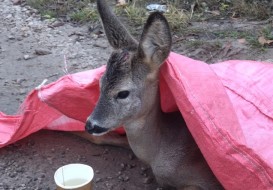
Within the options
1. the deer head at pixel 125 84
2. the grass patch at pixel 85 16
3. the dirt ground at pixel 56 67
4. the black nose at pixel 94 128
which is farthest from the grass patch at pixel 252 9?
the black nose at pixel 94 128

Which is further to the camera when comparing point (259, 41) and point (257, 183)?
point (259, 41)

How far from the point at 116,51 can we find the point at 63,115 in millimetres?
970

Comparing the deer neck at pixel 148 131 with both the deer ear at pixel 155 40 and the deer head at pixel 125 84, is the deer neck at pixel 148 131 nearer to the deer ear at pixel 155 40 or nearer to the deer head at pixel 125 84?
the deer head at pixel 125 84

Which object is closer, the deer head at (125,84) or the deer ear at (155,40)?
the deer ear at (155,40)

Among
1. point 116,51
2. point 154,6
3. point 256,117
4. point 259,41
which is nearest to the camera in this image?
point 116,51

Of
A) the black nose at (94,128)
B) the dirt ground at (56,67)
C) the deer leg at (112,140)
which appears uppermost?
the black nose at (94,128)

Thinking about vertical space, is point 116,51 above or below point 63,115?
above

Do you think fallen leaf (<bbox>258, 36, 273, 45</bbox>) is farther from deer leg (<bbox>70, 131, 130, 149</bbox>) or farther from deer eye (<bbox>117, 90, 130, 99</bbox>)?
deer eye (<bbox>117, 90, 130, 99</bbox>)

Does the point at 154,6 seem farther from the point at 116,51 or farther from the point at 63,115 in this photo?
the point at 116,51

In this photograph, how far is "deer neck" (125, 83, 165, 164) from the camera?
10.0 feet

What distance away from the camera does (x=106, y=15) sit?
10.1ft

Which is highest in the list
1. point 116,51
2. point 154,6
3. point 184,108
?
point 116,51

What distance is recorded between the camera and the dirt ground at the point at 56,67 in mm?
3520

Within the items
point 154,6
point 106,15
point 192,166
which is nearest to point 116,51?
point 106,15
